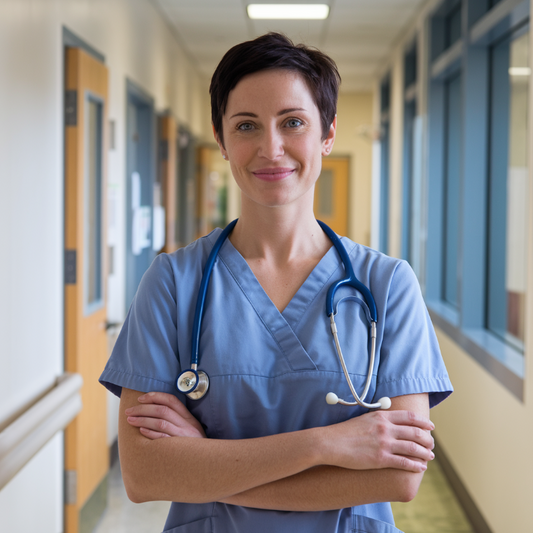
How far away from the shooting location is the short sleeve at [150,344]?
3.39ft

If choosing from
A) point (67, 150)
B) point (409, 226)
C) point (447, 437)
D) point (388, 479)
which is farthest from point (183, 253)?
point (409, 226)

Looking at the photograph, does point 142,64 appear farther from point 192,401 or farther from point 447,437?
point 192,401

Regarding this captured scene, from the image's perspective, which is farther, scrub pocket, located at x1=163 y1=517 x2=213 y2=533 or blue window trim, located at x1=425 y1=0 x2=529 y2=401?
blue window trim, located at x1=425 y1=0 x2=529 y2=401

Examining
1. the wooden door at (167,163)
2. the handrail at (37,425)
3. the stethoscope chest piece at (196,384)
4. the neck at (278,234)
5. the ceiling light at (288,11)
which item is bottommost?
the handrail at (37,425)

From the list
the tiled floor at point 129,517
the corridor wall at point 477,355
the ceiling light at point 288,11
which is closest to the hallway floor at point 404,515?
the tiled floor at point 129,517

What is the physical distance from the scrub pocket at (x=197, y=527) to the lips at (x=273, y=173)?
1.88 feet

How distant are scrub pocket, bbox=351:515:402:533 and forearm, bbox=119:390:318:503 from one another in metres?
0.17

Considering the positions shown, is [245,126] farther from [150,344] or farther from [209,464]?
[209,464]

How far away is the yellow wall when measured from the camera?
26.9 ft

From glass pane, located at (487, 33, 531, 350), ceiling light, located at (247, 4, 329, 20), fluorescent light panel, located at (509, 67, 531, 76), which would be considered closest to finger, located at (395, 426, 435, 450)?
glass pane, located at (487, 33, 531, 350)

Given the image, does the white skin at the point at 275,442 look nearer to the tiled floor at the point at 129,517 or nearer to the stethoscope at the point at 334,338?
the stethoscope at the point at 334,338

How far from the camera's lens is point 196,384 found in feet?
3.26

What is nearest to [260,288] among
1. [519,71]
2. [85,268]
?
[85,268]

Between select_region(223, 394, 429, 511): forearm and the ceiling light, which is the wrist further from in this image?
the ceiling light
